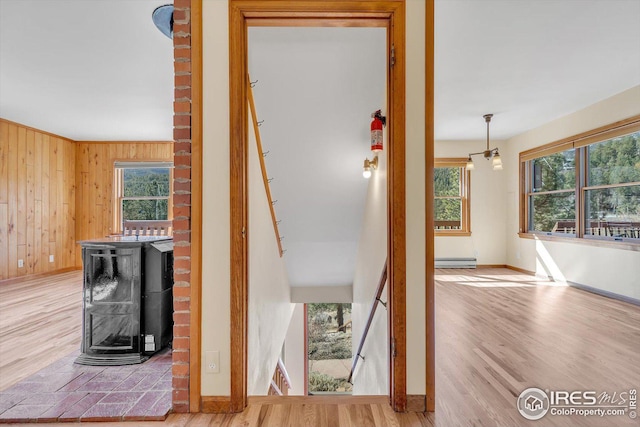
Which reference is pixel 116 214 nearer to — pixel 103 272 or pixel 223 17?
pixel 103 272

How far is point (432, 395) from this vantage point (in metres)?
1.72

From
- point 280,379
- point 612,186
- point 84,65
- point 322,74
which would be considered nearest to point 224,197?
point 322,74

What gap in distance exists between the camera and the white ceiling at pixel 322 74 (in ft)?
8.00

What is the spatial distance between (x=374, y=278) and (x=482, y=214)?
414cm

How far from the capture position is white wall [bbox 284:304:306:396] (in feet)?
20.4

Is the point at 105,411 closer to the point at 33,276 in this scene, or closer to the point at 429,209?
the point at 429,209

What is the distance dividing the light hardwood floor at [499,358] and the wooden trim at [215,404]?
0.03m

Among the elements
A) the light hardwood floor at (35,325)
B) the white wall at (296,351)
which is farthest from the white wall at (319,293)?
the light hardwood floor at (35,325)

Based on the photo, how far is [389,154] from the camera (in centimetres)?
177

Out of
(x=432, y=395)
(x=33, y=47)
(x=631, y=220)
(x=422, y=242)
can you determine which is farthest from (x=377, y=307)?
(x=33, y=47)

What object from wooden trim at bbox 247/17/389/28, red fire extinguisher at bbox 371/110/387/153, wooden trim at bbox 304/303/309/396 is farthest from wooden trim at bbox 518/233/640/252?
wooden trim at bbox 304/303/309/396

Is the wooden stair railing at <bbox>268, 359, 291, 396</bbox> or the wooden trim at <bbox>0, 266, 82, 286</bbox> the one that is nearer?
the wooden stair railing at <bbox>268, 359, 291, 396</bbox>

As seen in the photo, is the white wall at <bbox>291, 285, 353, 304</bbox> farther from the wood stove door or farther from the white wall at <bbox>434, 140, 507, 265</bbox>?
the wood stove door

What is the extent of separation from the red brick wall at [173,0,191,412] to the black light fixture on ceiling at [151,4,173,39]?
0.74 meters
